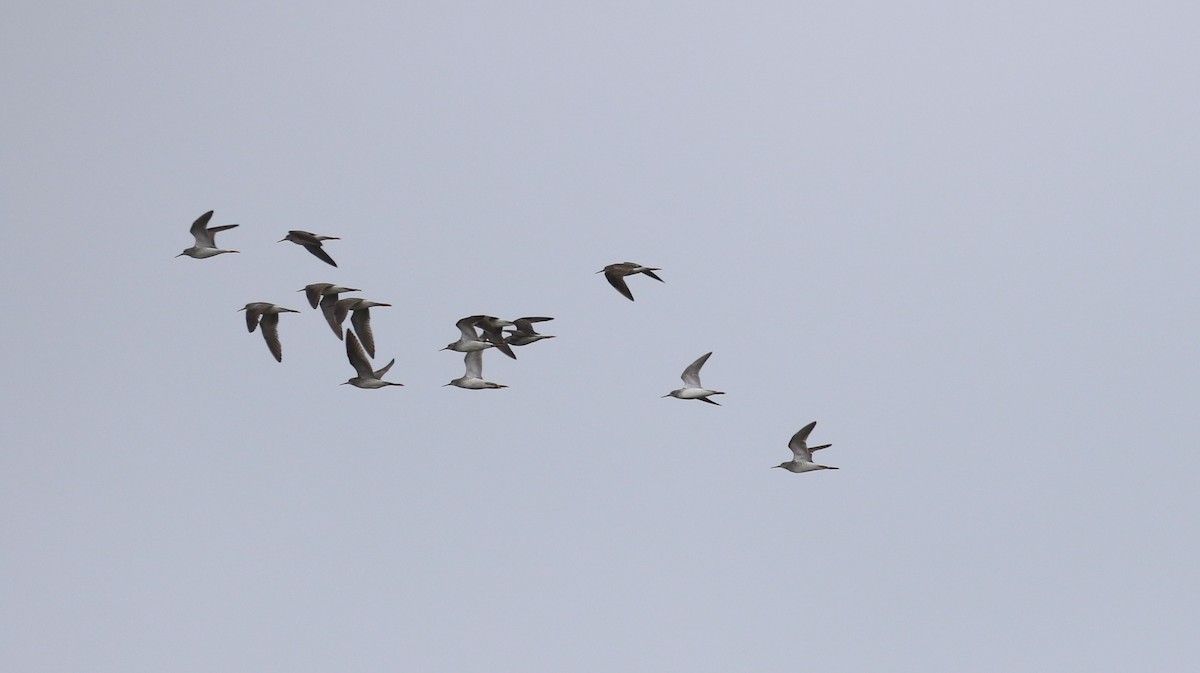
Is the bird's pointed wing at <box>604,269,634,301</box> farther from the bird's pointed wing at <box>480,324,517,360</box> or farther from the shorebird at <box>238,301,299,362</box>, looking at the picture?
the shorebird at <box>238,301,299,362</box>

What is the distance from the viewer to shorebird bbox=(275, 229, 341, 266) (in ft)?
130

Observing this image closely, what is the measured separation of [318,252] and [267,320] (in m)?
2.35

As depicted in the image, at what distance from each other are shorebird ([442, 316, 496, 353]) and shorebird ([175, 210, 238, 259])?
23.0ft

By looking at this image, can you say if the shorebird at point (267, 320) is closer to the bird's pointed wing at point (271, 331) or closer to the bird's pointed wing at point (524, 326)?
the bird's pointed wing at point (271, 331)

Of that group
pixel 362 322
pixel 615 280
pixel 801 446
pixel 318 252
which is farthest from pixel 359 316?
pixel 801 446

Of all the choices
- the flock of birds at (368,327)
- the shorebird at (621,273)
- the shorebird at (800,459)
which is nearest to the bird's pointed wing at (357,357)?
the flock of birds at (368,327)

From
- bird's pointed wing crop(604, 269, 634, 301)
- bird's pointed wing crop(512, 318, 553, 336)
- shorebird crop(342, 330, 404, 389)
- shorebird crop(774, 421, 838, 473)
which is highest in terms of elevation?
bird's pointed wing crop(604, 269, 634, 301)

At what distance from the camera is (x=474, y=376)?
44750mm

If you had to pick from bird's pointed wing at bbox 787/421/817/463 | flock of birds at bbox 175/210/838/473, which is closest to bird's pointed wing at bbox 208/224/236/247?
flock of birds at bbox 175/210/838/473

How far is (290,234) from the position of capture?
1570 inches

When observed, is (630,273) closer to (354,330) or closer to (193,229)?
(354,330)

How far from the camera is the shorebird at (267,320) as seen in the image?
4012 centimetres

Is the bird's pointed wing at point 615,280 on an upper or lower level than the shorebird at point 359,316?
upper

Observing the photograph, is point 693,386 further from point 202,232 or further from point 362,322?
point 202,232
